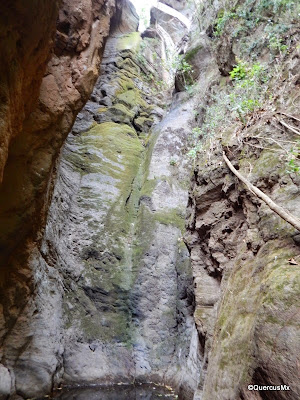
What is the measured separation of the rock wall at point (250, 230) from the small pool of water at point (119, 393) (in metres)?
1.78

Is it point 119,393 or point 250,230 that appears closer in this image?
point 250,230

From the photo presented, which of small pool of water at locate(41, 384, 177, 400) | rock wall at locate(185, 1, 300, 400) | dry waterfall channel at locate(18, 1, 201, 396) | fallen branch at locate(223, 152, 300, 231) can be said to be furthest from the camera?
dry waterfall channel at locate(18, 1, 201, 396)

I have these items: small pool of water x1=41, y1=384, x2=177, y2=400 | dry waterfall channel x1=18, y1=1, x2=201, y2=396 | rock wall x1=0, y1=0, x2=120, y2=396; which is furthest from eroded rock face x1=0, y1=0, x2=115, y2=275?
small pool of water x1=41, y1=384, x2=177, y2=400

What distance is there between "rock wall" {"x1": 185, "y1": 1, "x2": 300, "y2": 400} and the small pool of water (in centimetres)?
178

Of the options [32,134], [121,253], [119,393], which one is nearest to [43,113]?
[32,134]

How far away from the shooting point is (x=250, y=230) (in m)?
4.15

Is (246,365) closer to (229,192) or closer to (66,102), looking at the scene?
(229,192)

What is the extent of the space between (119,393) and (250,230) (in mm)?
4634

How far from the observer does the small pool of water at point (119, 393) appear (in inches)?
234

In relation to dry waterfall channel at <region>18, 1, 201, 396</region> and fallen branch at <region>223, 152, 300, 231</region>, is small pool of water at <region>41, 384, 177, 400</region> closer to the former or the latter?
dry waterfall channel at <region>18, 1, 201, 396</region>

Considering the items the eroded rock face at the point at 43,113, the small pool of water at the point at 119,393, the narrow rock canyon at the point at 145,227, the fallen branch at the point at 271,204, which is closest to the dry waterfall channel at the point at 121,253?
the narrow rock canyon at the point at 145,227

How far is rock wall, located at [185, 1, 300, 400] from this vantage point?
2561 mm

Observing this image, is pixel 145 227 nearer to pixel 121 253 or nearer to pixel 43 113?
pixel 121 253

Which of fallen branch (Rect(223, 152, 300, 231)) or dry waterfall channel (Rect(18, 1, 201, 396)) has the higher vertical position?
fallen branch (Rect(223, 152, 300, 231))
